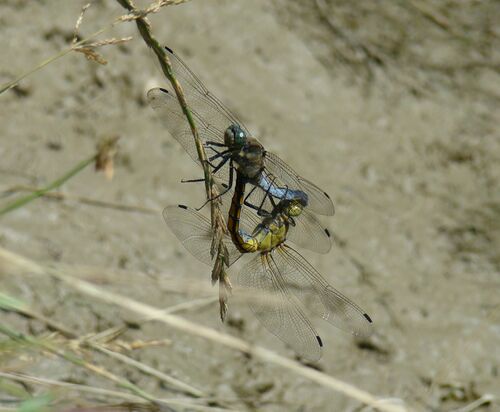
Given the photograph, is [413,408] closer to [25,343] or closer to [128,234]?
[128,234]

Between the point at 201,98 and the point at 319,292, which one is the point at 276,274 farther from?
the point at 201,98

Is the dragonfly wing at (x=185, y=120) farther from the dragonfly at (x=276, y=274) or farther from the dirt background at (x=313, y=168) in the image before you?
the dirt background at (x=313, y=168)

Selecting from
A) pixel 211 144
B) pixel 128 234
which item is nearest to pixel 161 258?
pixel 128 234

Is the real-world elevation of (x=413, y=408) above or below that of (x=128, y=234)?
below

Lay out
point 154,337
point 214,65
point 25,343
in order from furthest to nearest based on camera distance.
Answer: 1. point 214,65
2. point 154,337
3. point 25,343

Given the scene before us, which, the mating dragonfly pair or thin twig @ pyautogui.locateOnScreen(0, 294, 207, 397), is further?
the mating dragonfly pair

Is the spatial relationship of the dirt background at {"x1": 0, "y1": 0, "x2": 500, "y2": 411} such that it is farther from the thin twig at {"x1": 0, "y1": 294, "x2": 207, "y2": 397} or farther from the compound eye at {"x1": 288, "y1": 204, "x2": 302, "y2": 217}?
the compound eye at {"x1": 288, "y1": 204, "x2": 302, "y2": 217}

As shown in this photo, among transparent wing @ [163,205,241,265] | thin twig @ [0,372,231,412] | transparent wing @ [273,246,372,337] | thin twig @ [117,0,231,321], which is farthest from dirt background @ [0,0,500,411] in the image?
thin twig @ [117,0,231,321]

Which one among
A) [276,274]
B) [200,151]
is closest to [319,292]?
[276,274]
